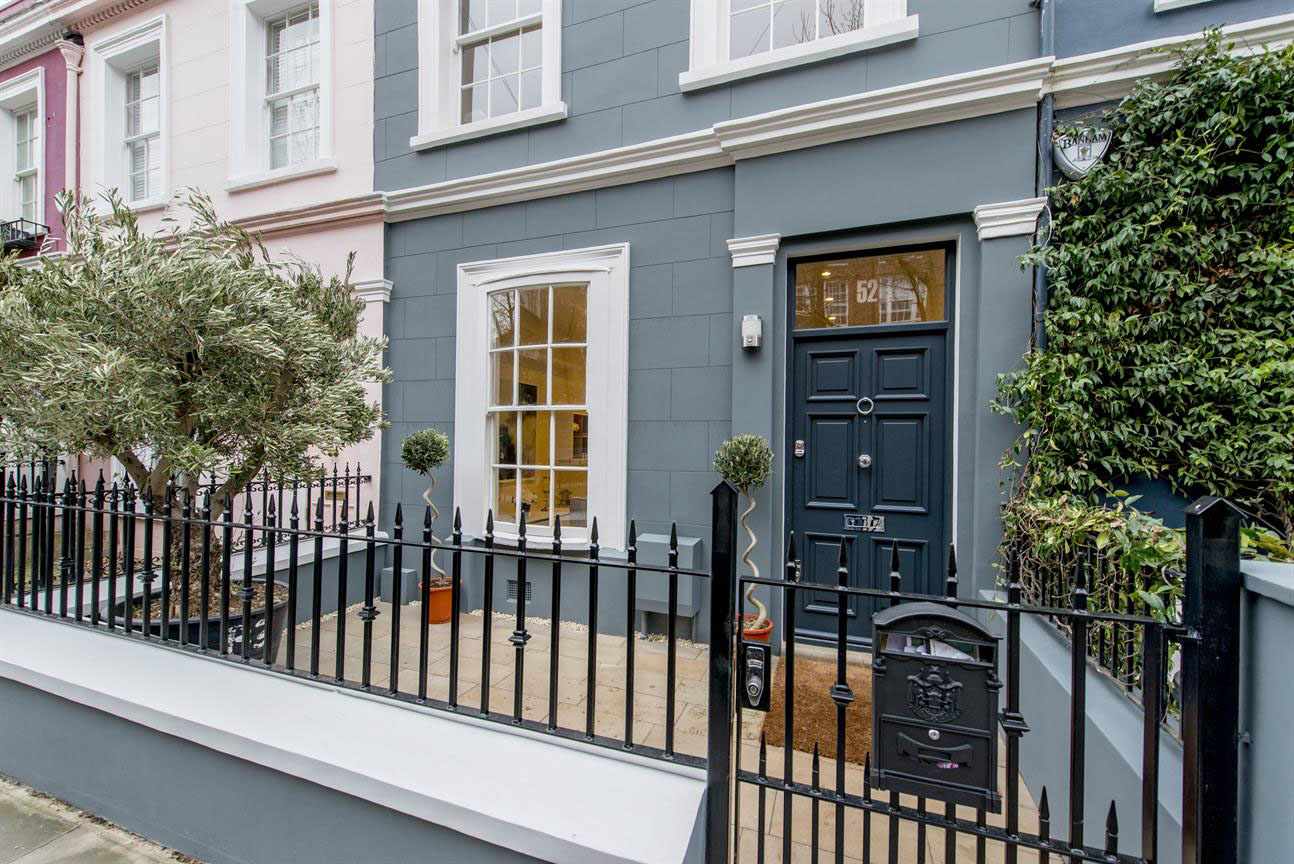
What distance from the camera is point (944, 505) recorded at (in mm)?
3822

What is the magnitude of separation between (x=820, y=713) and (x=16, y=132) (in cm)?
1330

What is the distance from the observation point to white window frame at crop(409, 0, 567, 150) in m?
4.78

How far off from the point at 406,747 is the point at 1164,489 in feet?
14.2

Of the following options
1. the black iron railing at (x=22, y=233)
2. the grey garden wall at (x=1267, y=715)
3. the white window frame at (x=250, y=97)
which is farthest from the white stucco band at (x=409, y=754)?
the black iron railing at (x=22, y=233)

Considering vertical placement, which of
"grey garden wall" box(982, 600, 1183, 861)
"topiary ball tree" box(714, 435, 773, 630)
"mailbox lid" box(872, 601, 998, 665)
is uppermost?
"topiary ball tree" box(714, 435, 773, 630)

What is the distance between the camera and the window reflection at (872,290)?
391 cm

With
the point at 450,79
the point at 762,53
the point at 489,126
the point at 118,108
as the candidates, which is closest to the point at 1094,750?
the point at 762,53

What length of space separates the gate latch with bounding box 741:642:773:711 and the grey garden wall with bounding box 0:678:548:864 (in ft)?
2.71

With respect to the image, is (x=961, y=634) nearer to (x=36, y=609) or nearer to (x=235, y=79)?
(x=36, y=609)

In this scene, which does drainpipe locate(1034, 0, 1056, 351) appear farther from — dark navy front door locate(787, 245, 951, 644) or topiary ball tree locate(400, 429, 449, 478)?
topiary ball tree locate(400, 429, 449, 478)

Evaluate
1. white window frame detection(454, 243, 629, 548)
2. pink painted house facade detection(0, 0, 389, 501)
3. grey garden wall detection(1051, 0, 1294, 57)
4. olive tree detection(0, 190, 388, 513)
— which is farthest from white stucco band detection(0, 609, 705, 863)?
grey garden wall detection(1051, 0, 1294, 57)

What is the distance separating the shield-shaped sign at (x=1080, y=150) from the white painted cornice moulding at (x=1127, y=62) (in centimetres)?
27

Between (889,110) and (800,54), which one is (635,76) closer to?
(800,54)

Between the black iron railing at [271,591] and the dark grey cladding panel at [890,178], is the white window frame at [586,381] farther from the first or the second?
the dark grey cladding panel at [890,178]
